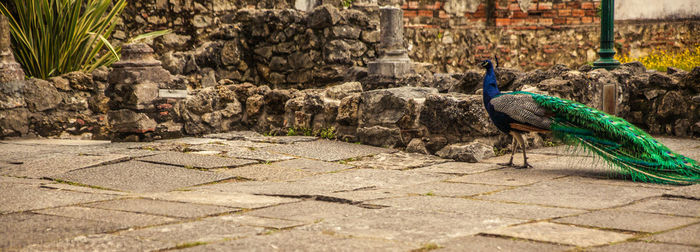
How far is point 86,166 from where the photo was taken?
18.3 feet

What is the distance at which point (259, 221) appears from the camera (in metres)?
3.82

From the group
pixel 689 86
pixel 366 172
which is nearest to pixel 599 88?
pixel 689 86

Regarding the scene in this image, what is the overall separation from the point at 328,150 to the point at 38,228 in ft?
10.4

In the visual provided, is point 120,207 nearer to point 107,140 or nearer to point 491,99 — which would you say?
point 491,99

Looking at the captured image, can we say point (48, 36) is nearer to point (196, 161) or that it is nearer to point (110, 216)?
point (196, 161)

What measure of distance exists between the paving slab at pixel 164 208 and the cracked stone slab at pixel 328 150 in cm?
203

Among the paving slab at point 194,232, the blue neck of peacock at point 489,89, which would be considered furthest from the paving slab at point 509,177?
the paving slab at point 194,232

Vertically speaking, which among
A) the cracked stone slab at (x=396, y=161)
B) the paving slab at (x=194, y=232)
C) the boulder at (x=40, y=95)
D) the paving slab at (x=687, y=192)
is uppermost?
the boulder at (x=40, y=95)

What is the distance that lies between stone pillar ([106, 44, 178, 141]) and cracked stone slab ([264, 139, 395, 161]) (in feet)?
4.68

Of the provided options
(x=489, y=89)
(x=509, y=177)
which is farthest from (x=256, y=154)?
(x=509, y=177)

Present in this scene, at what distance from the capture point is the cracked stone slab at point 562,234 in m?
3.37

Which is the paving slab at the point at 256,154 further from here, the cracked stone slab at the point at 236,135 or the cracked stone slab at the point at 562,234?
the cracked stone slab at the point at 562,234

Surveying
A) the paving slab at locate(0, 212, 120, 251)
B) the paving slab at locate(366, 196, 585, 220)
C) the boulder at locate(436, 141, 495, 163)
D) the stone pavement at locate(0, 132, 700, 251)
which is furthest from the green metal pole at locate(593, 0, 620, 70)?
the paving slab at locate(0, 212, 120, 251)

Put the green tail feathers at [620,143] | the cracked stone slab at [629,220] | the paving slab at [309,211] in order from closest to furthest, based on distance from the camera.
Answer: the cracked stone slab at [629,220] → the paving slab at [309,211] → the green tail feathers at [620,143]
